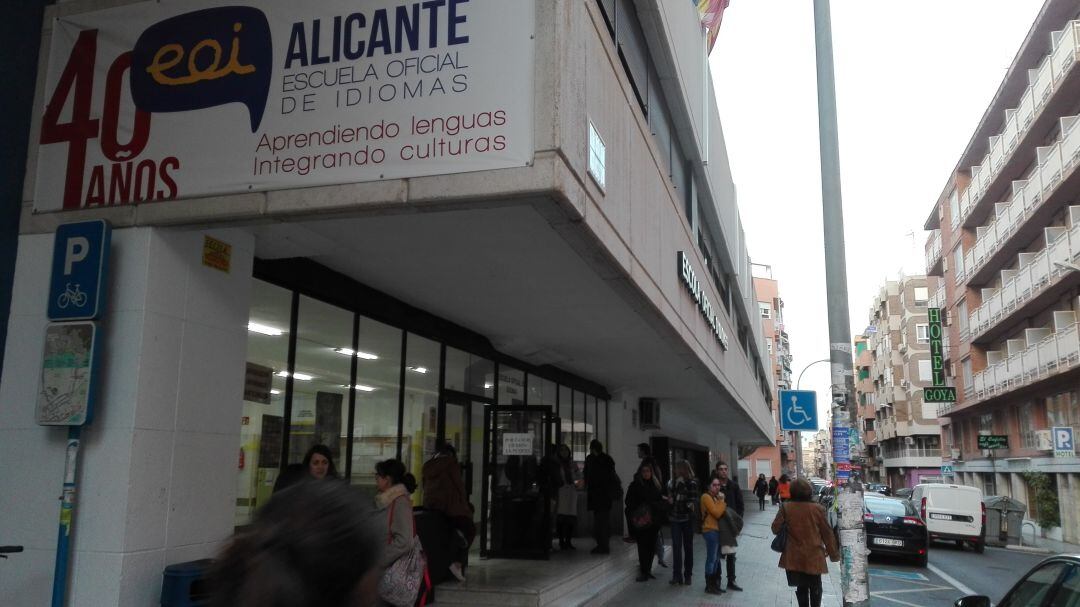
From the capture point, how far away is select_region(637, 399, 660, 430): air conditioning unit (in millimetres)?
20969

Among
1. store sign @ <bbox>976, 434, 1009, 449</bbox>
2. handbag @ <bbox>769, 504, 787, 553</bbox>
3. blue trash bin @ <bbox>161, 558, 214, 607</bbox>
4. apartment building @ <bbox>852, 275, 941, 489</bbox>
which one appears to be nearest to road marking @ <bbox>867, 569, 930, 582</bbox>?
handbag @ <bbox>769, 504, 787, 553</bbox>

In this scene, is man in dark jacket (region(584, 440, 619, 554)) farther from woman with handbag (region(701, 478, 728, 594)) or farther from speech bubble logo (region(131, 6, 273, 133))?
speech bubble logo (region(131, 6, 273, 133))

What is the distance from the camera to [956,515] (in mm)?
22703

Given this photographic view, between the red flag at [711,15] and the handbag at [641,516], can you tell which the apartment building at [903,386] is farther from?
the handbag at [641,516]

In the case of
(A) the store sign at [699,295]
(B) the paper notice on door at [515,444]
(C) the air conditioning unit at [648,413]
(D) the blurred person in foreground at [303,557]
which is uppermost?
(A) the store sign at [699,295]

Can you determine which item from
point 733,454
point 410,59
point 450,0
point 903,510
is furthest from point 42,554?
point 733,454

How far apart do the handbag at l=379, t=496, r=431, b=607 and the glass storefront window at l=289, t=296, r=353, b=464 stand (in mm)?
2294

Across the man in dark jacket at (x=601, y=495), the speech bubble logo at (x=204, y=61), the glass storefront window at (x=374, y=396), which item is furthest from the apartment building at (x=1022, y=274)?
the speech bubble logo at (x=204, y=61)

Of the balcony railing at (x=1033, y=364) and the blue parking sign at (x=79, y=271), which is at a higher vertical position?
the balcony railing at (x=1033, y=364)

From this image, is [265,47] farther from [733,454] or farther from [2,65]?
[733,454]

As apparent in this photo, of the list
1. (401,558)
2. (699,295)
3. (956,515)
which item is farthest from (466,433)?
(956,515)

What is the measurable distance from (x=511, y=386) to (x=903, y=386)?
63.9 m

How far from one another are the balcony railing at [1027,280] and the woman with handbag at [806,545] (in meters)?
24.2

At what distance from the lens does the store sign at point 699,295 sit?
11.4 m
